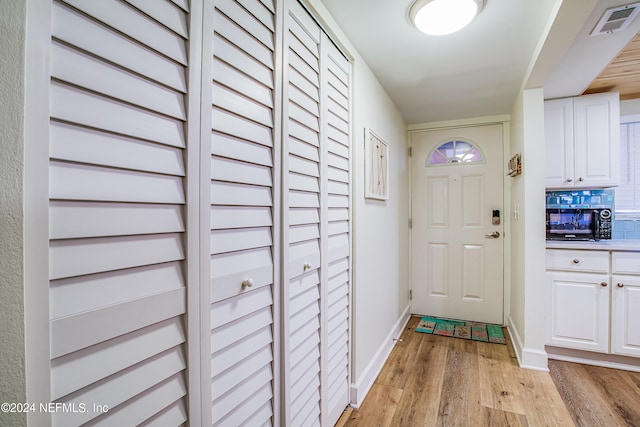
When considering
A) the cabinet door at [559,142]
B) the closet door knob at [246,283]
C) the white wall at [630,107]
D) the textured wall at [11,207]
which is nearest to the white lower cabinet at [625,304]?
the cabinet door at [559,142]

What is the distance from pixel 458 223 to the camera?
348 cm

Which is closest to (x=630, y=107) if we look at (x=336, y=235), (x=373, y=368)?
(x=336, y=235)

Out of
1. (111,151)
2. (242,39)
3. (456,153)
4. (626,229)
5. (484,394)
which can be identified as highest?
(456,153)

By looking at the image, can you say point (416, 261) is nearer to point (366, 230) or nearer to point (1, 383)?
point (366, 230)

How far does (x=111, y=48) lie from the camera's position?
649mm

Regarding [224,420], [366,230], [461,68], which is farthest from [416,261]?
[224,420]

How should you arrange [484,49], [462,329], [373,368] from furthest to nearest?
[462,329], [373,368], [484,49]

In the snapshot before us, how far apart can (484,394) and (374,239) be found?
4.05ft

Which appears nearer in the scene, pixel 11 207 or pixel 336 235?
pixel 11 207

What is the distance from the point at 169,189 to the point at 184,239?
133 millimetres

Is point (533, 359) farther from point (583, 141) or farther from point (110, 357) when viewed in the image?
point (110, 357)

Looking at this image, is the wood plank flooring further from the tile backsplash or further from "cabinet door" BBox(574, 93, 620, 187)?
"cabinet door" BBox(574, 93, 620, 187)

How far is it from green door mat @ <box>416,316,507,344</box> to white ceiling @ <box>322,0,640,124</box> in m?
2.20

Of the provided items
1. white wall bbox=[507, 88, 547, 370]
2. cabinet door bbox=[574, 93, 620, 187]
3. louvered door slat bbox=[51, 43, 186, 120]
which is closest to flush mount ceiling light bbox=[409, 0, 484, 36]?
white wall bbox=[507, 88, 547, 370]
